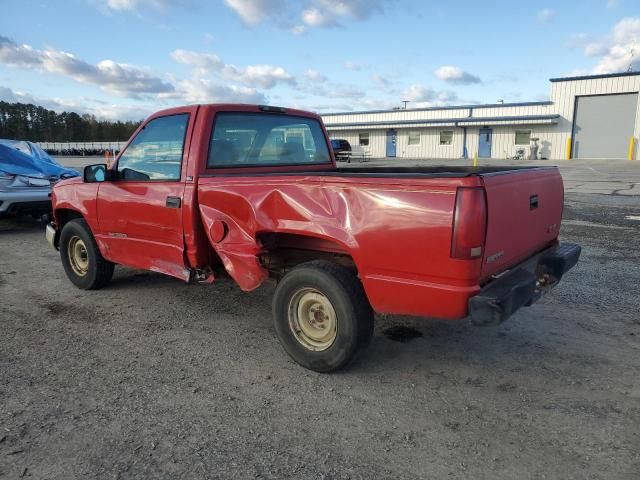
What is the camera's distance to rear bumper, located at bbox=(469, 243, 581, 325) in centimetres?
280

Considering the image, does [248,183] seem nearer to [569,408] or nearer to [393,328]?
[393,328]

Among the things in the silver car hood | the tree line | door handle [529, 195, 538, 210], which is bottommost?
the silver car hood

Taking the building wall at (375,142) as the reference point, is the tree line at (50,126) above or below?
above

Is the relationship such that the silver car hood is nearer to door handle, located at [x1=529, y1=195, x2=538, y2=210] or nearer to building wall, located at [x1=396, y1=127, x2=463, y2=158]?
door handle, located at [x1=529, y1=195, x2=538, y2=210]

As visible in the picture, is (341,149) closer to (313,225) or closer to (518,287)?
(313,225)

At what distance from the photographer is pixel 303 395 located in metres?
3.28

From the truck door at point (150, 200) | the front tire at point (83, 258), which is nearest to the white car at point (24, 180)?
the front tire at point (83, 258)

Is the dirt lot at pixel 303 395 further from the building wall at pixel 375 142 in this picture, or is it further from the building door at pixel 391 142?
the building wall at pixel 375 142

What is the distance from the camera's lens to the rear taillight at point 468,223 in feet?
8.93

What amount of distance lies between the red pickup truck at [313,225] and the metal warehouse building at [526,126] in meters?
32.7

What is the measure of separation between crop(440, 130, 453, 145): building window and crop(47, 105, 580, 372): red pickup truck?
34.5 meters

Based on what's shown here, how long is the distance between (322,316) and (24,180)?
8.12 m

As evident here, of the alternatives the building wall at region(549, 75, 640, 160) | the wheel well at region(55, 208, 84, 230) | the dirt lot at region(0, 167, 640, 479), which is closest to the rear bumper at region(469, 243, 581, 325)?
the dirt lot at region(0, 167, 640, 479)

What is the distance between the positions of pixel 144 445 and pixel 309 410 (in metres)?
0.98
